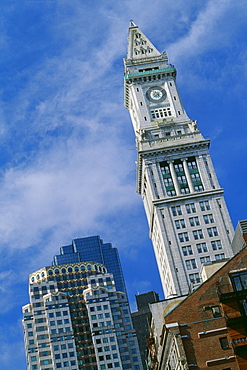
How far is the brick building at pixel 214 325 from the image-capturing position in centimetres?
7088

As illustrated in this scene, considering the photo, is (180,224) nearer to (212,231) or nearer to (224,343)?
(212,231)

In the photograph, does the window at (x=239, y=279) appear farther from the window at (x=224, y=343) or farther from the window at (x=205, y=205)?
the window at (x=205, y=205)

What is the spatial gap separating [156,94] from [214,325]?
4361 inches

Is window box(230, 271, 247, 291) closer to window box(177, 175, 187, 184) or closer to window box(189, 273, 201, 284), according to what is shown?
window box(189, 273, 201, 284)

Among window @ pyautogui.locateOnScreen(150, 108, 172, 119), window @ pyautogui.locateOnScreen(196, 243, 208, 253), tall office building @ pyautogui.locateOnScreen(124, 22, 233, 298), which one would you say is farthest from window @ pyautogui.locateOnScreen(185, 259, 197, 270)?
window @ pyautogui.locateOnScreen(150, 108, 172, 119)

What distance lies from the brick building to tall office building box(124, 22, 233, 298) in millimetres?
60510

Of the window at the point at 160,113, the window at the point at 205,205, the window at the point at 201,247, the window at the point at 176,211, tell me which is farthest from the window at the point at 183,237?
the window at the point at 160,113

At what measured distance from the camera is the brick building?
7088 cm

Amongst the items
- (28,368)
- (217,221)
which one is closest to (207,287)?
(217,221)

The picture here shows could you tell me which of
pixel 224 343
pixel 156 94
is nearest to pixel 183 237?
pixel 156 94

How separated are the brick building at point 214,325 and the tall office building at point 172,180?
199 ft

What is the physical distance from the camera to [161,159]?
6255 inches

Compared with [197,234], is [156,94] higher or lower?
higher

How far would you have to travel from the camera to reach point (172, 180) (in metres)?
156
